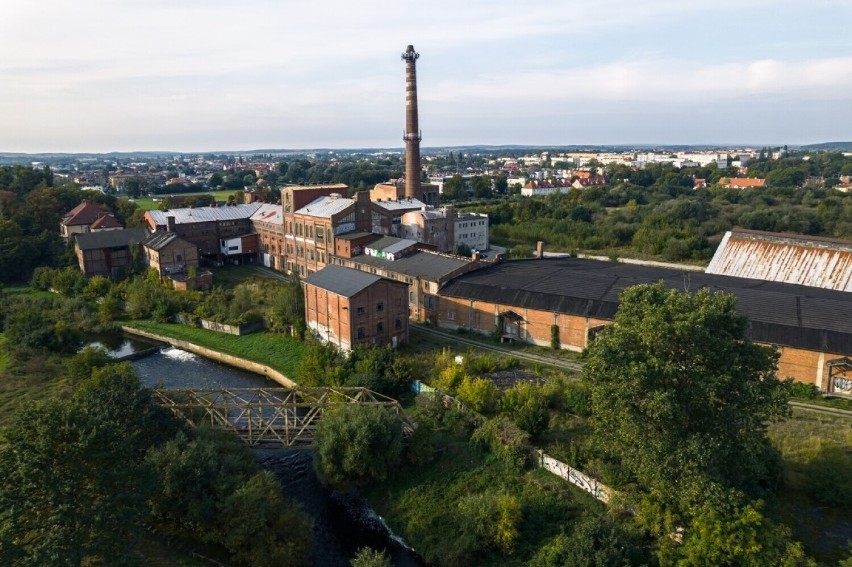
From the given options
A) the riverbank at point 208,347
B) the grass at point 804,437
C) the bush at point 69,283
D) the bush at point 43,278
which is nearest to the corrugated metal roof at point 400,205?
the riverbank at point 208,347

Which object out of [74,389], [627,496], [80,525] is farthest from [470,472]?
[74,389]

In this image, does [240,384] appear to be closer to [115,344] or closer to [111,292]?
[115,344]

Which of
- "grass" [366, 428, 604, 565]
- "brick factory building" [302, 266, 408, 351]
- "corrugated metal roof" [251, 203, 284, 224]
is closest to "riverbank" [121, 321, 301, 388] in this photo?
"brick factory building" [302, 266, 408, 351]

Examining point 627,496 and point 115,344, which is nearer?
point 627,496

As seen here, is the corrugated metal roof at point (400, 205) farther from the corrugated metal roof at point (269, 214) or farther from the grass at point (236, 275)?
the grass at point (236, 275)

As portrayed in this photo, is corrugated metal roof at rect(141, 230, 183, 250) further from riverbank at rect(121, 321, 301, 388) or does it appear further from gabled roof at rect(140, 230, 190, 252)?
riverbank at rect(121, 321, 301, 388)

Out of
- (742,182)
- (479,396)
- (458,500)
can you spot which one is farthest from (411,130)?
(742,182)

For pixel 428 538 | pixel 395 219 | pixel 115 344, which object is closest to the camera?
pixel 428 538
